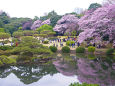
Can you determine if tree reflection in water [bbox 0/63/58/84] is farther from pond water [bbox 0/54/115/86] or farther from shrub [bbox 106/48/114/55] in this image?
shrub [bbox 106/48/114/55]

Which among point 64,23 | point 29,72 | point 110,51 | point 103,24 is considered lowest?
point 29,72

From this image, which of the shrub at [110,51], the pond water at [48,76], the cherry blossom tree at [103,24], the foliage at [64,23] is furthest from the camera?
the foliage at [64,23]

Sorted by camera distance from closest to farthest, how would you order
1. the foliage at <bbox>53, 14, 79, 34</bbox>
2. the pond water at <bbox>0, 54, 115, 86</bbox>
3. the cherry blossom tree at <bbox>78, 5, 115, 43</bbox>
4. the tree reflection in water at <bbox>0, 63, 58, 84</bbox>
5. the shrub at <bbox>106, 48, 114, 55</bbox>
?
the pond water at <bbox>0, 54, 115, 86</bbox>
the tree reflection in water at <bbox>0, 63, 58, 84</bbox>
the cherry blossom tree at <bbox>78, 5, 115, 43</bbox>
the shrub at <bbox>106, 48, 114, 55</bbox>
the foliage at <bbox>53, 14, 79, 34</bbox>

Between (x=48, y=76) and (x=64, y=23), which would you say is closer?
(x=48, y=76)

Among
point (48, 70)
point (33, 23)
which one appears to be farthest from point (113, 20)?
point (33, 23)

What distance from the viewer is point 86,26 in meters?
19.0

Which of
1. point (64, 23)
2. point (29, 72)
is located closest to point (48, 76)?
point (29, 72)

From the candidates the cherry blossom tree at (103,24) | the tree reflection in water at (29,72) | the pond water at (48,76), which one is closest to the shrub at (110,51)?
the cherry blossom tree at (103,24)

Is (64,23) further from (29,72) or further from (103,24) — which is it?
(29,72)

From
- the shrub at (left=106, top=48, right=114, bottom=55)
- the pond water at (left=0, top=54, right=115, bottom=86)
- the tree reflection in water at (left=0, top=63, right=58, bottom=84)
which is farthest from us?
the shrub at (left=106, top=48, right=114, bottom=55)

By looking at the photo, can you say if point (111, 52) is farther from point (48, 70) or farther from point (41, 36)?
point (41, 36)

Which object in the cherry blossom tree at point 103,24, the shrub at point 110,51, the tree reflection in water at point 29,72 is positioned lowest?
the tree reflection in water at point 29,72

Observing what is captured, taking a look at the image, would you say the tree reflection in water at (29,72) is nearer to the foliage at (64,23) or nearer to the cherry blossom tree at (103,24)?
the cherry blossom tree at (103,24)

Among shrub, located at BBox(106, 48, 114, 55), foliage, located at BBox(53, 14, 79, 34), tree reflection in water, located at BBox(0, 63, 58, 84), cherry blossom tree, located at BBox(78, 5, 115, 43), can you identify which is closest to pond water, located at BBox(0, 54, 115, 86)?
tree reflection in water, located at BBox(0, 63, 58, 84)
